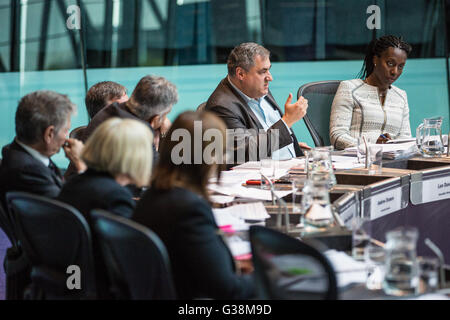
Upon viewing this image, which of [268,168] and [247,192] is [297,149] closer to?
[268,168]

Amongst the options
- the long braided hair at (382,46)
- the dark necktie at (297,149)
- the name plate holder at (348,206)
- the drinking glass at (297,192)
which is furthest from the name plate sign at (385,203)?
the long braided hair at (382,46)

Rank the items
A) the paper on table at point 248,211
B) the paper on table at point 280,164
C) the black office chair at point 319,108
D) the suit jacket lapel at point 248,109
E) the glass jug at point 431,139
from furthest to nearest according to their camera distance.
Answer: the black office chair at point 319,108, the suit jacket lapel at point 248,109, the glass jug at point 431,139, the paper on table at point 280,164, the paper on table at point 248,211

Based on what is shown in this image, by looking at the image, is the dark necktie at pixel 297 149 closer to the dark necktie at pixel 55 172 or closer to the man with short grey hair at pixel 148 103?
the man with short grey hair at pixel 148 103

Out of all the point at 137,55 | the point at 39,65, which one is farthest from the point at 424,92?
the point at 39,65

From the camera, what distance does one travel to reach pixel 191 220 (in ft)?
5.08

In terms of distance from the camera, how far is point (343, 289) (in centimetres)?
151

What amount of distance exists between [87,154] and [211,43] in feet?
15.5

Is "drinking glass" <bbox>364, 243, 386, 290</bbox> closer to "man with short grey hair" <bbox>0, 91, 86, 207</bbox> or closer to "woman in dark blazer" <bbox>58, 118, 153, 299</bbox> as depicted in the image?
"woman in dark blazer" <bbox>58, 118, 153, 299</bbox>

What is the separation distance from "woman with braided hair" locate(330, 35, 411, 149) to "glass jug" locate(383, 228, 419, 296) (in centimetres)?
242

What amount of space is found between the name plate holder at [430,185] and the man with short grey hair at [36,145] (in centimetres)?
159

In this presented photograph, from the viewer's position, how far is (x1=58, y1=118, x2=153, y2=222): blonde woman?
1.80 meters

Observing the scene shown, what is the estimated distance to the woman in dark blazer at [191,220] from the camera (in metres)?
1.54

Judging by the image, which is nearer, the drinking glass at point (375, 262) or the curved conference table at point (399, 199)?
the drinking glass at point (375, 262)
